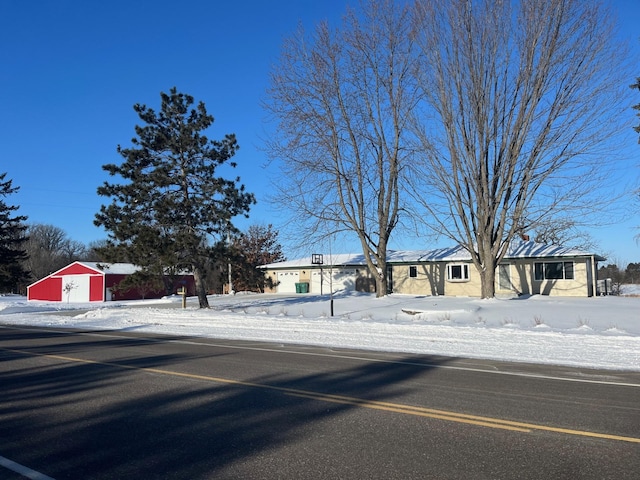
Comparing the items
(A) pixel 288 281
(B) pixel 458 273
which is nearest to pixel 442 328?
(B) pixel 458 273

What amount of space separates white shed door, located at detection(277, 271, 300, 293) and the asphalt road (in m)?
37.1

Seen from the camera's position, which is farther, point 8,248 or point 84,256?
point 84,256

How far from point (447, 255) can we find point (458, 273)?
232 cm

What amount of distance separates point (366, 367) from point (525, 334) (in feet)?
23.4

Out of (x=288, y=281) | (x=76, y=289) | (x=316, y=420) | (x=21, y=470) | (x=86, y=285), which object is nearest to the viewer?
(x=21, y=470)

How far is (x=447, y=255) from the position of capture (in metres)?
42.1

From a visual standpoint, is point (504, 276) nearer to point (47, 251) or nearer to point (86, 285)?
point (86, 285)

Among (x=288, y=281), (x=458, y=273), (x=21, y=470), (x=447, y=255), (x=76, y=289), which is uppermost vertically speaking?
(x=447, y=255)

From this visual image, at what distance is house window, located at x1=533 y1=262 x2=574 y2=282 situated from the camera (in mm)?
36781

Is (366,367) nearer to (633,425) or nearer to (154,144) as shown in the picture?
(633,425)

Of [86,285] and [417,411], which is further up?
[86,285]

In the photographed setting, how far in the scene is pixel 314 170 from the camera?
32.1m

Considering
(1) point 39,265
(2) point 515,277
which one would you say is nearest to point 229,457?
(2) point 515,277

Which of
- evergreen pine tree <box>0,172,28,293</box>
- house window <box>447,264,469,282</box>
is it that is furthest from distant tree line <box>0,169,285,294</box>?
house window <box>447,264,469,282</box>
